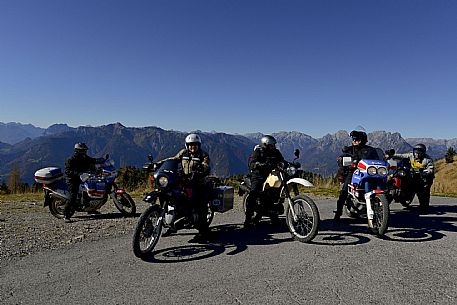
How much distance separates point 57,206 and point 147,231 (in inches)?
199

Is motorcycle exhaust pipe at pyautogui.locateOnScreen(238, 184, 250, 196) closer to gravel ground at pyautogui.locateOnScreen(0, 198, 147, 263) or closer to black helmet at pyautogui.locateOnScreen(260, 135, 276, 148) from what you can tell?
black helmet at pyautogui.locateOnScreen(260, 135, 276, 148)

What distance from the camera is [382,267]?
4238 mm

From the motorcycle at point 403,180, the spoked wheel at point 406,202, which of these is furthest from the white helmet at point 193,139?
the spoked wheel at point 406,202

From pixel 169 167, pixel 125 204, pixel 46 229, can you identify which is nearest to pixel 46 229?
pixel 46 229

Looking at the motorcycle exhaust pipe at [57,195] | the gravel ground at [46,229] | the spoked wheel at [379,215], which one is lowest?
the gravel ground at [46,229]

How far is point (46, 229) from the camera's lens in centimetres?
701

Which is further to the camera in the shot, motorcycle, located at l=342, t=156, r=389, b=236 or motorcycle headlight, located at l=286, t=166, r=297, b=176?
motorcycle headlight, located at l=286, t=166, r=297, b=176

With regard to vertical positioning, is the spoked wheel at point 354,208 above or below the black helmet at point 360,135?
below

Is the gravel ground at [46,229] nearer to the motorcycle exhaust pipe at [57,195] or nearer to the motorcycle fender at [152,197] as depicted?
the motorcycle exhaust pipe at [57,195]

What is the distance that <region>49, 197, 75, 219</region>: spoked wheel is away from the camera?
8695 mm

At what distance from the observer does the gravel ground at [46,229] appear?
221 inches

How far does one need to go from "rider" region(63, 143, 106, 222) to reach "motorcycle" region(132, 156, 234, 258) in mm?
3605

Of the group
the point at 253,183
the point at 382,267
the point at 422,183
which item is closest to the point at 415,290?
the point at 382,267

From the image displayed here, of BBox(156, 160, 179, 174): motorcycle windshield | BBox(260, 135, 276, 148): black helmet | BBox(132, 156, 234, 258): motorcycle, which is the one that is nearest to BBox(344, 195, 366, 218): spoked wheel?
BBox(260, 135, 276, 148): black helmet
